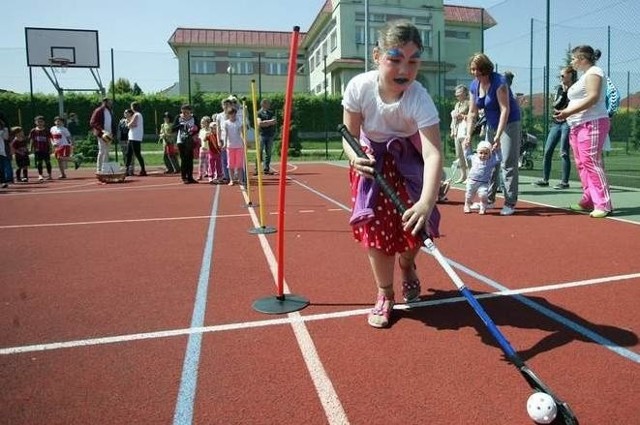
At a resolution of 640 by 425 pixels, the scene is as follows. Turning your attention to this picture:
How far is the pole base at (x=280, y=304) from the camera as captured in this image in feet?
12.2

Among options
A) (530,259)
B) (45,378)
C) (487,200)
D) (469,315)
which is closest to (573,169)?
(487,200)

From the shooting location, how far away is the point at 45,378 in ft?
9.23

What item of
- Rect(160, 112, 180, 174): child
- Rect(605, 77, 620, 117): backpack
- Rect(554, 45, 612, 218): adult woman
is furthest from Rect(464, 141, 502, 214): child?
Rect(160, 112, 180, 174): child

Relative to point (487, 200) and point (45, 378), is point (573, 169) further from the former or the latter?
point (45, 378)

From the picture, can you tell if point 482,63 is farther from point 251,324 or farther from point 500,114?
point 251,324

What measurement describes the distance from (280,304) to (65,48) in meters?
26.9

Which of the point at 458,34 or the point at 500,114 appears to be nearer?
the point at 500,114

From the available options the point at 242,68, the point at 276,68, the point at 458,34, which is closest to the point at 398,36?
the point at 458,34

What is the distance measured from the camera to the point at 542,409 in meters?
2.22

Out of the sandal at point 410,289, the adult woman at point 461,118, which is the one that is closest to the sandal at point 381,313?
the sandal at point 410,289

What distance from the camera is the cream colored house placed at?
4294 centimetres

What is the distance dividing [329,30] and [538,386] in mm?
48082

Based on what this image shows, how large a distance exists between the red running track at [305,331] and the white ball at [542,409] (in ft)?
0.37

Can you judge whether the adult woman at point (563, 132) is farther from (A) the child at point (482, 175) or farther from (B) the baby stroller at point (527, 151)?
(B) the baby stroller at point (527, 151)
